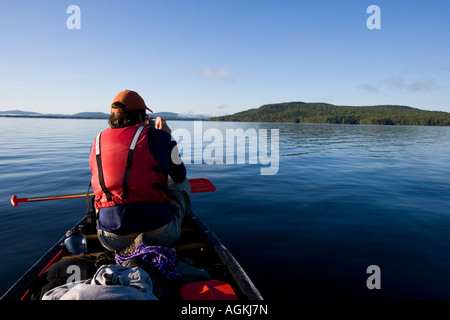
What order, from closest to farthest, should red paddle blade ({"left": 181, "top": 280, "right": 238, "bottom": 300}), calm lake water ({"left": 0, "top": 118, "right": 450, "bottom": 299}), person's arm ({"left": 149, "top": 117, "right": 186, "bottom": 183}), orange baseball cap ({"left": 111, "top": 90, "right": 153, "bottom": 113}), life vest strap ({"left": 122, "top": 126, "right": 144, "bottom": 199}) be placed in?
1. red paddle blade ({"left": 181, "top": 280, "right": 238, "bottom": 300})
2. life vest strap ({"left": 122, "top": 126, "right": 144, "bottom": 199})
3. person's arm ({"left": 149, "top": 117, "right": 186, "bottom": 183})
4. orange baseball cap ({"left": 111, "top": 90, "right": 153, "bottom": 113})
5. calm lake water ({"left": 0, "top": 118, "right": 450, "bottom": 299})

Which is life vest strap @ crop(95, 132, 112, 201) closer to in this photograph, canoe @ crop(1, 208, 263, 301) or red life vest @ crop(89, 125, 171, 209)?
red life vest @ crop(89, 125, 171, 209)

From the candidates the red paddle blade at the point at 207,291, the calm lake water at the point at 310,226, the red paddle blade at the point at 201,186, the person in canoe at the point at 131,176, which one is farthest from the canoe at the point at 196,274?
the red paddle blade at the point at 201,186

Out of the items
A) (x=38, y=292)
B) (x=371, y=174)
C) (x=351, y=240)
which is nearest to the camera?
(x=38, y=292)

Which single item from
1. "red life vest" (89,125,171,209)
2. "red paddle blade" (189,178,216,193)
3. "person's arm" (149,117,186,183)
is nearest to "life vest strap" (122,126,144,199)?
"red life vest" (89,125,171,209)

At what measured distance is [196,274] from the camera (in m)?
3.47

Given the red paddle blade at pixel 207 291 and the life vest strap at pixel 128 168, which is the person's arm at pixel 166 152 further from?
the red paddle blade at pixel 207 291

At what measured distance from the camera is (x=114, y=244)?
355 cm

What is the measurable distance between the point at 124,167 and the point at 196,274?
171 cm

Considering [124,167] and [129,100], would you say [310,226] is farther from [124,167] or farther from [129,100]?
[129,100]

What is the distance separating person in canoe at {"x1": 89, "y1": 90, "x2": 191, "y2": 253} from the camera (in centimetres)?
325

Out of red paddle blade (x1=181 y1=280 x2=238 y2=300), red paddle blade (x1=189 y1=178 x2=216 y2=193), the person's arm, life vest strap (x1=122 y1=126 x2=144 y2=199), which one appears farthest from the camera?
red paddle blade (x1=189 y1=178 x2=216 y2=193)

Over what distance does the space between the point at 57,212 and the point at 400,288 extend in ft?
29.8

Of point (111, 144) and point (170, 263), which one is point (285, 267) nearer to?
point (170, 263)
